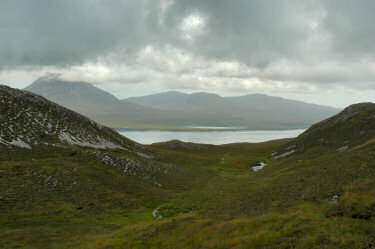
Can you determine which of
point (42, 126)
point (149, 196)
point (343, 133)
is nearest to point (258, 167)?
point (343, 133)

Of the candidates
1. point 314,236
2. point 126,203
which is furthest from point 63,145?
point 314,236

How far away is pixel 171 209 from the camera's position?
41.9 metres

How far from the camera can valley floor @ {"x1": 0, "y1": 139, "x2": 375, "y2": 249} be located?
17.2 meters

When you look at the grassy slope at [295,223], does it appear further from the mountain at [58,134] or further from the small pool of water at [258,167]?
the small pool of water at [258,167]

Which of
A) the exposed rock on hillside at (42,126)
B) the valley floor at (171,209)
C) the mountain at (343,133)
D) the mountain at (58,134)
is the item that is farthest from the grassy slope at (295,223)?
the exposed rock on hillside at (42,126)

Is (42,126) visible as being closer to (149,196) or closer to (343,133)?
(149,196)

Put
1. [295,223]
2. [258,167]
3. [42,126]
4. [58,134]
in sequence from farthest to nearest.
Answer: [258,167], [42,126], [58,134], [295,223]

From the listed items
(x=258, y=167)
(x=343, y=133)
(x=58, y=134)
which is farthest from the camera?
(x=258, y=167)

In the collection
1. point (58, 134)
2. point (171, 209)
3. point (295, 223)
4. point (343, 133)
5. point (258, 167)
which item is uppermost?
point (343, 133)

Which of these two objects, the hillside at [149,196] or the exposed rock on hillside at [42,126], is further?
the exposed rock on hillside at [42,126]

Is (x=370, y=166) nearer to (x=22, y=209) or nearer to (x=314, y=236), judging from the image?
(x=314, y=236)

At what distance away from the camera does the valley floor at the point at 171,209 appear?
56.6 ft

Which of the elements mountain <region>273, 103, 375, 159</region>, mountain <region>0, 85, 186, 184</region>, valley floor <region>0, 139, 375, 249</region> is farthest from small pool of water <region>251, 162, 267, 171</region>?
mountain <region>0, 85, 186, 184</region>

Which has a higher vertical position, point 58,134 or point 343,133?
point 343,133
